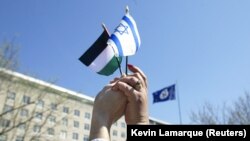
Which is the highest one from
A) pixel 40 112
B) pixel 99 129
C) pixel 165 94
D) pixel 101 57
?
pixel 165 94

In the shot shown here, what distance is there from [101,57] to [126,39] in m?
0.30

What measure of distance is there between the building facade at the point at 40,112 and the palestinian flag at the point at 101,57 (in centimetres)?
1577

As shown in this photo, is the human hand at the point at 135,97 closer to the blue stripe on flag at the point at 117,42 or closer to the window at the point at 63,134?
the blue stripe on flag at the point at 117,42

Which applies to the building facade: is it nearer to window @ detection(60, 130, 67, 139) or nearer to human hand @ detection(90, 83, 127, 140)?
window @ detection(60, 130, 67, 139)

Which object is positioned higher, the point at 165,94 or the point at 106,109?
the point at 165,94

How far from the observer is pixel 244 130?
5.73 feet

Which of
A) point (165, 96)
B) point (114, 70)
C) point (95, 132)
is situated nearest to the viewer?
point (95, 132)

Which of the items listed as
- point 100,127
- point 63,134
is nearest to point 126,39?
point 100,127

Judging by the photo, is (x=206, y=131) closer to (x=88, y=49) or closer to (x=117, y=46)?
(x=117, y=46)

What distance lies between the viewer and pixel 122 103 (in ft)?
5.61

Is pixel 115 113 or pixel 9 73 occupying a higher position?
pixel 9 73

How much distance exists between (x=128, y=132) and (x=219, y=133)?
445 millimetres

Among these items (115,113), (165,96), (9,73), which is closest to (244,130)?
(115,113)

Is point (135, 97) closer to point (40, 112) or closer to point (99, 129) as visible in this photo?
point (99, 129)
